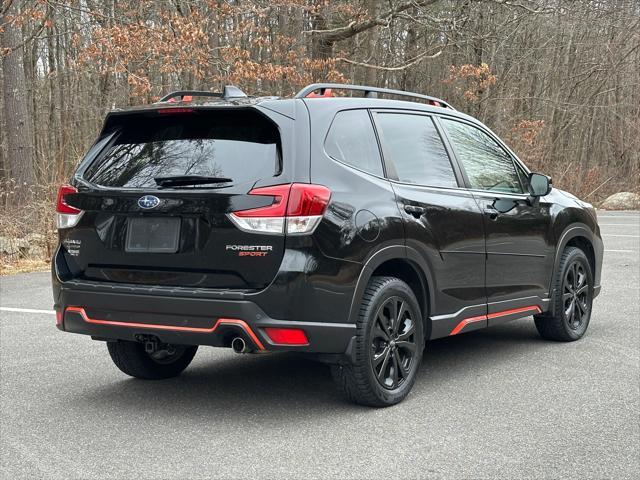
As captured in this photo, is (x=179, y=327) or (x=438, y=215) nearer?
(x=179, y=327)

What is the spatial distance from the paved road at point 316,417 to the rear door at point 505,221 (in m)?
0.55

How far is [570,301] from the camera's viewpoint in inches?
285

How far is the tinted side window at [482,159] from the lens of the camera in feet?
20.3

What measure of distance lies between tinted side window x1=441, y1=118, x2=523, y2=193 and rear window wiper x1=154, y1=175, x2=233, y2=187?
211 cm

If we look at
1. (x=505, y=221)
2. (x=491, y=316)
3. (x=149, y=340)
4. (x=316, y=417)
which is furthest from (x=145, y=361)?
(x=505, y=221)

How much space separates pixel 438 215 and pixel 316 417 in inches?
61.4

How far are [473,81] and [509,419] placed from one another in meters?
23.8

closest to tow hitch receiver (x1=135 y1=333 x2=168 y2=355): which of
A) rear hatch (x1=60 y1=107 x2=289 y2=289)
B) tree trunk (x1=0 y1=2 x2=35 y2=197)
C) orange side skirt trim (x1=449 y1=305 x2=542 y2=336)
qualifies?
rear hatch (x1=60 y1=107 x2=289 y2=289)

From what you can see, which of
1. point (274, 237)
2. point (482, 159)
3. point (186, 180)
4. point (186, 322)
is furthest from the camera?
point (482, 159)

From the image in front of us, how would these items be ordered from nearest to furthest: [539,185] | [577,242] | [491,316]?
[491,316] → [539,185] → [577,242]

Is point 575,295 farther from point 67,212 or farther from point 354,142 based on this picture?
point 67,212

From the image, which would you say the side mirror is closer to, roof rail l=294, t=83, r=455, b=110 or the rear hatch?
roof rail l=294, t=83, r=455, b=110

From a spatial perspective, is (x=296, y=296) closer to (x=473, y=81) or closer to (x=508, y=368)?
(x=508, y=368)

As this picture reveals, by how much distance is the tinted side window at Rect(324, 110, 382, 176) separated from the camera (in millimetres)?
5020
